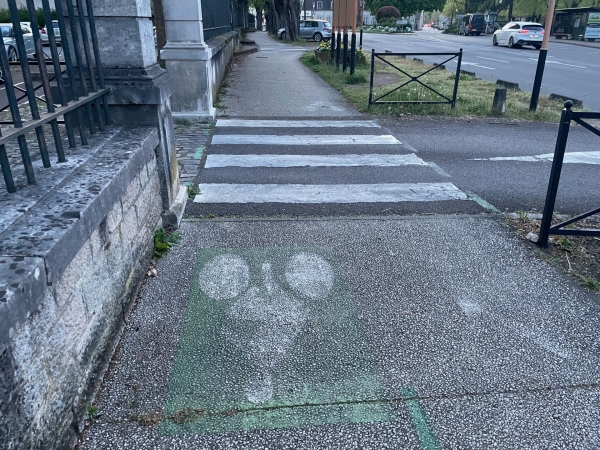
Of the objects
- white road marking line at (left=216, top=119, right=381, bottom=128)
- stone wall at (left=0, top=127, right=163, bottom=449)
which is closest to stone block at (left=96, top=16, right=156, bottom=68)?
stone wall at (left=0, top=127, right=163, bottom=449)

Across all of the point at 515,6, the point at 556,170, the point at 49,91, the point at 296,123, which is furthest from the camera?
the point at 515,6

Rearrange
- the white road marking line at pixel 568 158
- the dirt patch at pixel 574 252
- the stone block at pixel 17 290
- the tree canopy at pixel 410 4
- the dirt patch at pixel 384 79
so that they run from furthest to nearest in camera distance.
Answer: the tree canopy at pixel 410 4
the dirt patch at pixel 384 79
the white road marking line at pixel 568 158
the dirt patch at pixel 574 252
the stone block at pixel 17 290

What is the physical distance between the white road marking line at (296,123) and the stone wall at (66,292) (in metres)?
5.91

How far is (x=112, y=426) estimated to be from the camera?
256 centimetres

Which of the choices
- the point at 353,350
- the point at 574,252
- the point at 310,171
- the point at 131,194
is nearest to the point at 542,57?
the point at 310,171

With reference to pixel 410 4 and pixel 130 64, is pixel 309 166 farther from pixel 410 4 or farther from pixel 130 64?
pixel 410 4

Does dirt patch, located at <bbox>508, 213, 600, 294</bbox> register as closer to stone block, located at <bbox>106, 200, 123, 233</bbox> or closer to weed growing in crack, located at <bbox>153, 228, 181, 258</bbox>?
weed growing in crack, located at <bbox>153, 228, 181, 258</bbox>

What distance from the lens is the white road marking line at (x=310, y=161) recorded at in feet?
23.2

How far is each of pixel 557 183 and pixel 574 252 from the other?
26.9 inches

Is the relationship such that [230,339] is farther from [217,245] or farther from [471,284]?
[471,284]

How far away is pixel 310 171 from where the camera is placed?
6824mm

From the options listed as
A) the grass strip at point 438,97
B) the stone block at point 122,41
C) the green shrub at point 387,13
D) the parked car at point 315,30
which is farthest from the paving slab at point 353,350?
the green shrub at point 387,13

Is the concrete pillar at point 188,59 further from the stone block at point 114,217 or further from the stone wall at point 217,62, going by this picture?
the stone block at point 114,217

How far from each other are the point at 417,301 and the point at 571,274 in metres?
1.50
